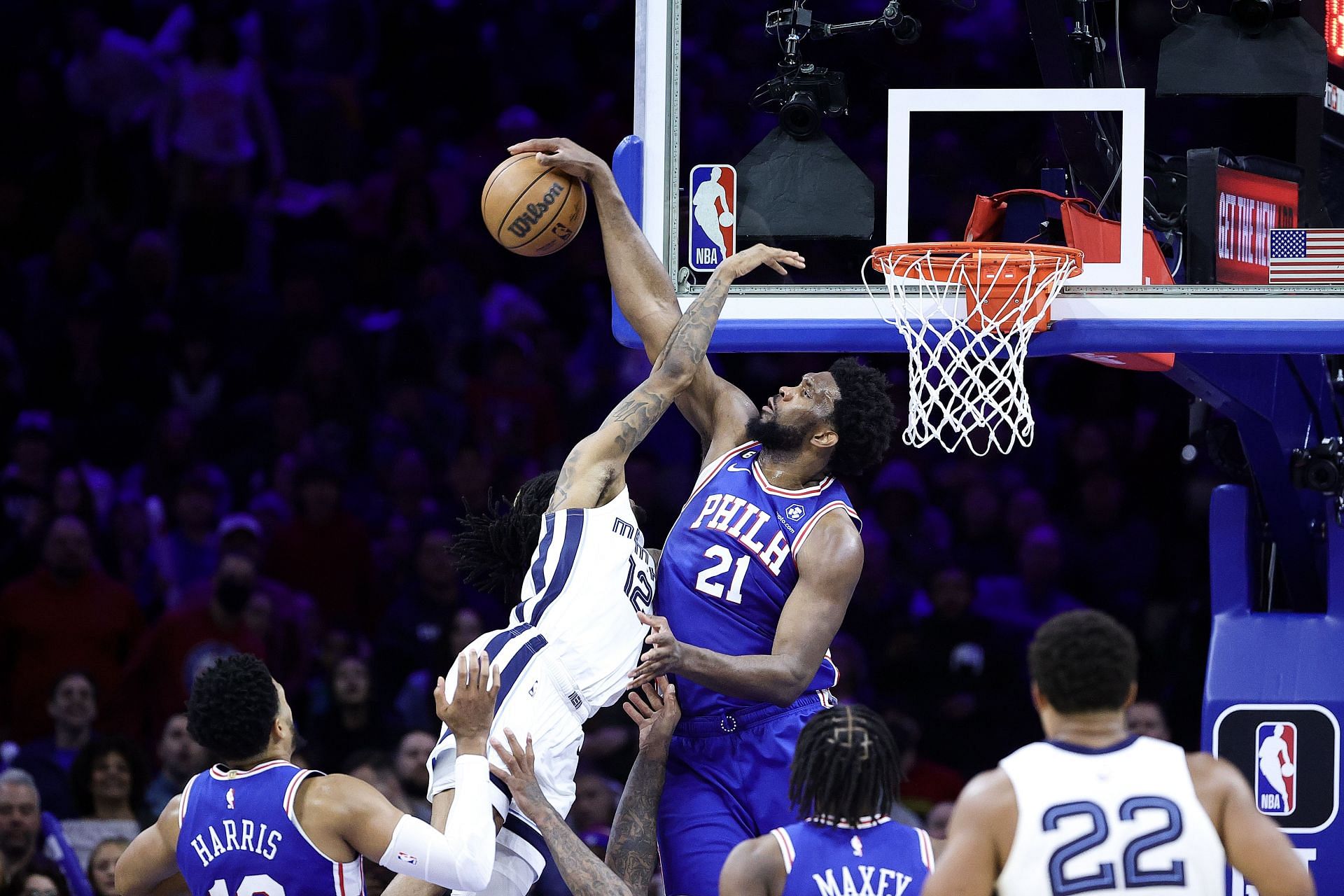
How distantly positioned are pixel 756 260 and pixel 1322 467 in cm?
215

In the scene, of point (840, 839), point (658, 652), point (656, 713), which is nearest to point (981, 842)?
point (840, 839)

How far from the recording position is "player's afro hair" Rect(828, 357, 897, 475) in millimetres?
5152

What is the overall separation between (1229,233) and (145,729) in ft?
17.7

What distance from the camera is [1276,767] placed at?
20.4ft

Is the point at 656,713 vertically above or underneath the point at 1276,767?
above

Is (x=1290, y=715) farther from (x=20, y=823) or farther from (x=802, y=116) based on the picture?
(x=20, y=823)

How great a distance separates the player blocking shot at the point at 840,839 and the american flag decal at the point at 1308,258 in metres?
2.62

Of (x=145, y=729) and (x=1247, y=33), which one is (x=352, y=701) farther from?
(x=1247, y=33)

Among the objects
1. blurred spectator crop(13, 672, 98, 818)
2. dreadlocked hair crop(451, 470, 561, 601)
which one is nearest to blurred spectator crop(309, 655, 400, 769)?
blurred spectator crop(13, 672, 98, 818)

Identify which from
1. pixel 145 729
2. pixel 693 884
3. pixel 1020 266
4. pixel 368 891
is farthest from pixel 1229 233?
pixel 145 729

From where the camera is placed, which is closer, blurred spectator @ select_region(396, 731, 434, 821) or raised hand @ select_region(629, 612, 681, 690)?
raised hand @ select_region(629, 612, 681, 690)

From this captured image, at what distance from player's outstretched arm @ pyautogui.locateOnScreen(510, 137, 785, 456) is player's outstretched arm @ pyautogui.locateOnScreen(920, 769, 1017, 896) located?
223 cm

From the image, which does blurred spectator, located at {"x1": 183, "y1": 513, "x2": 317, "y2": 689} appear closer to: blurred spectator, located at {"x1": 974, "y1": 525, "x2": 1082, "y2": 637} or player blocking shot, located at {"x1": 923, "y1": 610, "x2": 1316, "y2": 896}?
blurred spectator, located at {"x1": 974, "y1": 525, "x2": 1082, "y2": 637}

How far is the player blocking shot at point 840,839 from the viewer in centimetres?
364
